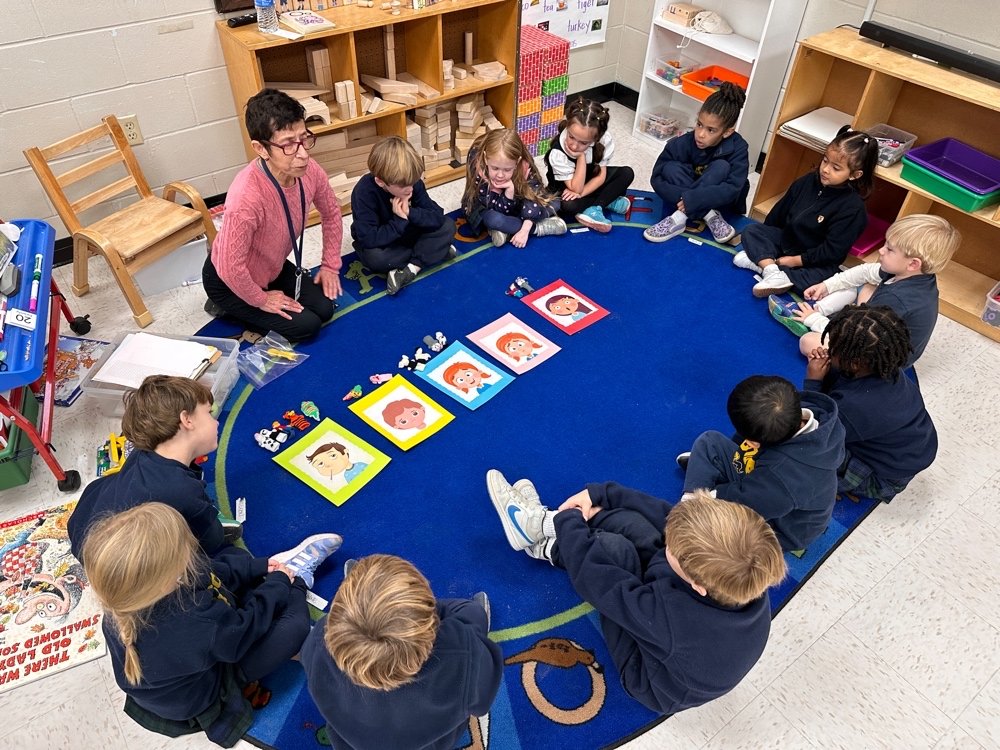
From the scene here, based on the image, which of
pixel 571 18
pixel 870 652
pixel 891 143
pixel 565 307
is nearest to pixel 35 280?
pixel 565 307

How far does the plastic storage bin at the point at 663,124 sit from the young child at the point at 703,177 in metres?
0.86

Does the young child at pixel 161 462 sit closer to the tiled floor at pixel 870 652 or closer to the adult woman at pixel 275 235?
the tiled floor at pixel 870 652

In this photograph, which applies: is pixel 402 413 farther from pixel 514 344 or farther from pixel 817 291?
pixel 817 291

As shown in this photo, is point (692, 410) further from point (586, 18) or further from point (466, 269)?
point (586, 18)

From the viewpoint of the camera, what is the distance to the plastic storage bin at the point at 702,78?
4504mm

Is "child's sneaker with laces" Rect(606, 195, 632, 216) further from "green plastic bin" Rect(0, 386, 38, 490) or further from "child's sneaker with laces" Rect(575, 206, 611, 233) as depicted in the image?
"green plastic bin" Rect(0, 386, 38, 490)

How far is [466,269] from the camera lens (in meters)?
3.69

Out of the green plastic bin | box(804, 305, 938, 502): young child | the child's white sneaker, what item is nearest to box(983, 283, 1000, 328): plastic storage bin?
the child's white sneaker

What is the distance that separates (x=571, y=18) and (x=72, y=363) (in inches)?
148

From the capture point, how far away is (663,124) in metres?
4.79

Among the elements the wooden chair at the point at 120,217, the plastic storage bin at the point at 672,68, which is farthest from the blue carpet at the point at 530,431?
the plastic storage bin at the point at 672,68

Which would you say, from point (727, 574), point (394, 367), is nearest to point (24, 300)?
point (394, 367)

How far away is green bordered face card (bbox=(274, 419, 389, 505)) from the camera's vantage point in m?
2.63

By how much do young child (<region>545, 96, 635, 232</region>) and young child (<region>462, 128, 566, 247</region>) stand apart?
113 millimetres
